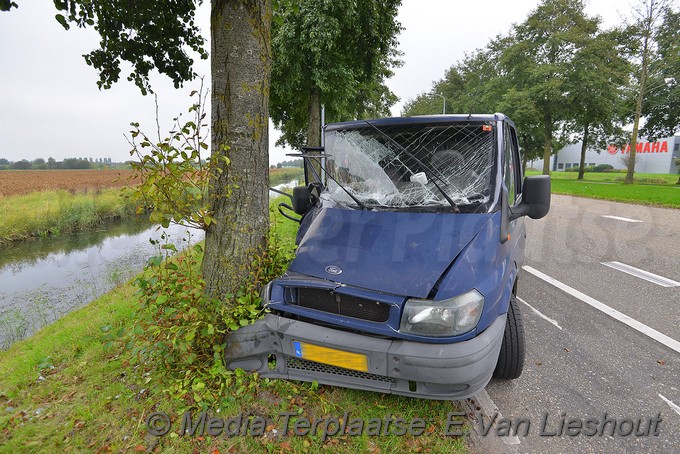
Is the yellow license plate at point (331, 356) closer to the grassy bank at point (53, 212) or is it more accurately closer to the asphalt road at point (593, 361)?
the asphalt road at point (593, 361)

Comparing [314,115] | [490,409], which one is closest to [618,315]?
[490,409]

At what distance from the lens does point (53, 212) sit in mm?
12438

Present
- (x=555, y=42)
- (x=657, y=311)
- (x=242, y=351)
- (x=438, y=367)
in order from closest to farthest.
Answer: (x=438, y=367)
(x=242, y=351)
(x=657, y=311)
(x=555, y=42)

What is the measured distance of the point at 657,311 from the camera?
3.70 meters

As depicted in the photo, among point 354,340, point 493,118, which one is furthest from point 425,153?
point 354,340

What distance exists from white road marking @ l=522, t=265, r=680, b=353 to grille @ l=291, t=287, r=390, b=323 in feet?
9.65

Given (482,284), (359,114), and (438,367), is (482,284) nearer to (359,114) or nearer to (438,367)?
(438,367)

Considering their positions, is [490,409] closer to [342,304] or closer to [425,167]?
[342,304]

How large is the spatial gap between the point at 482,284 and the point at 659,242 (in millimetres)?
7079

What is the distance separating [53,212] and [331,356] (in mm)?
14876

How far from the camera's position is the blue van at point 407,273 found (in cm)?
195

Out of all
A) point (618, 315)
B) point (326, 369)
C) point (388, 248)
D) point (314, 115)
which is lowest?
point (618, 315)

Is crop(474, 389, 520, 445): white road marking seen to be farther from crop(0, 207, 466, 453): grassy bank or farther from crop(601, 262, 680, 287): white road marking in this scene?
crop(601, 262, 680, 287): white road marking

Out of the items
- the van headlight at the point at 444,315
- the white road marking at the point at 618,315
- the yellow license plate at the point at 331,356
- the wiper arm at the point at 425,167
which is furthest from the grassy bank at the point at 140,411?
the white road marking at the point at 618,315
